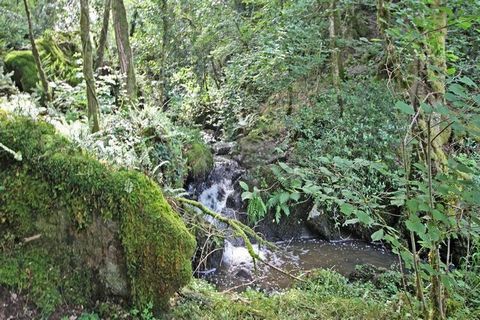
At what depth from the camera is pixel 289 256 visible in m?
7.92

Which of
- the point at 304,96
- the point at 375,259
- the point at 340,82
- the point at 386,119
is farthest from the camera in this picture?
the point at 304,96

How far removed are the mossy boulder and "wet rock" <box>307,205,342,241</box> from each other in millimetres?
5944

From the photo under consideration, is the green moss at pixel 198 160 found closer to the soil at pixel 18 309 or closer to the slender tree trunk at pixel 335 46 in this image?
the slender tree trunk at pixel 335 46

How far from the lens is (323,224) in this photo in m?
8.85

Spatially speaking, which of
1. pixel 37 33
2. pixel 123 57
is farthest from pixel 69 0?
pixel 123 57

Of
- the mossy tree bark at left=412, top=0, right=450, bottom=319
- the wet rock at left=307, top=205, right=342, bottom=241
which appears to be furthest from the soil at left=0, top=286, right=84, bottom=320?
the wet rock at left=307, top=205, right=342, bottom=241

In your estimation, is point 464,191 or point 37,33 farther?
point 37,33

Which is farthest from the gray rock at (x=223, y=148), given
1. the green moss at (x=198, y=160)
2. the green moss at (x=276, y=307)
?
the green moss at (x=276, y=307)

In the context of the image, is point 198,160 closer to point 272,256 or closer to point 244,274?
point 272,256

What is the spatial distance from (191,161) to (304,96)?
4573mm

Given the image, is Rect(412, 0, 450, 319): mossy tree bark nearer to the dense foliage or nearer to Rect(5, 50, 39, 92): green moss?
the dense foliage

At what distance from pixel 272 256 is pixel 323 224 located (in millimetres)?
1721

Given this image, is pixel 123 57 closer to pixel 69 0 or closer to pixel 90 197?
pixel 90 197

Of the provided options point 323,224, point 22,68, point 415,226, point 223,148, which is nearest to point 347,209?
point 415,226
